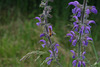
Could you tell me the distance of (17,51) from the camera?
3.75 m

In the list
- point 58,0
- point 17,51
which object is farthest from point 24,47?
point 58,0

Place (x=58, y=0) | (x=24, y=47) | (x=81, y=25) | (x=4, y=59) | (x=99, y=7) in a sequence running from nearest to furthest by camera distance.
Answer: (x=81, y=25) < (x=4, y=59) < (x=24, y=47) < (x=99, y=7) < (x=58, y=0)

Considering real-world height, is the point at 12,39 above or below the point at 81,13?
below

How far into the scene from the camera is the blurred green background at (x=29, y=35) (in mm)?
3134

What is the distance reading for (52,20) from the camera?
416cm

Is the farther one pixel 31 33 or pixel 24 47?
pixel 31 33

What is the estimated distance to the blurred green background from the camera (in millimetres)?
3134

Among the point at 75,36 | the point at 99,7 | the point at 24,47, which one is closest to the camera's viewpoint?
the point at 75,36

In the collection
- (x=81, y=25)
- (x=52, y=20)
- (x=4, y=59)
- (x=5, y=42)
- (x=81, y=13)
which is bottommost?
(x=4, y=59)

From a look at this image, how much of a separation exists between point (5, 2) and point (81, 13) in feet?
17.5

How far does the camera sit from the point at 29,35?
4.21 metres

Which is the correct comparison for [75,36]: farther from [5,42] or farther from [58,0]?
[58,0]

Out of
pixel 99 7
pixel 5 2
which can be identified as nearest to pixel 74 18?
pixel 99 7

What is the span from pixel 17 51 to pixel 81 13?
8.02ft
